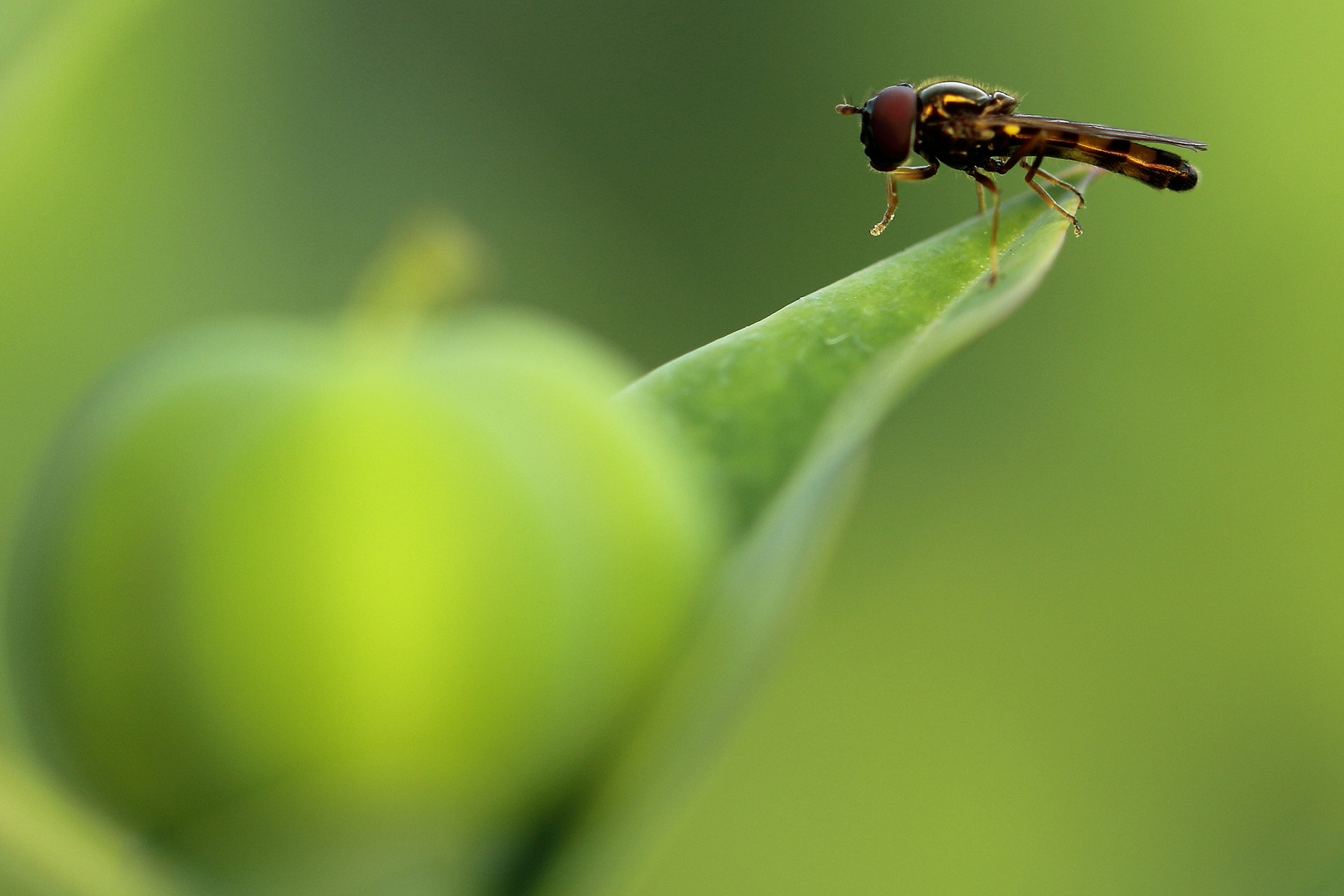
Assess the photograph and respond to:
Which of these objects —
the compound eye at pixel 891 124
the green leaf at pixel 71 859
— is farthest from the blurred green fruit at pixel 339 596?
the compound eye at pixel 891 124

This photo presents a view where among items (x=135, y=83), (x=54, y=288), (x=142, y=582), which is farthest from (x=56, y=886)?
(x=135, y=83)

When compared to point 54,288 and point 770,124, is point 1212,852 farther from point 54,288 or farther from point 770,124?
point 54,288

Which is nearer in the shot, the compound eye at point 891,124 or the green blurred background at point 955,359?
the compound eye at point 891,124

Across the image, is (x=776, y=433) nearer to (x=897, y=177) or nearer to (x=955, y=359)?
(x=897, y=177)

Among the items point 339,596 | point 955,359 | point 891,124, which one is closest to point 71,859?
point 339,596

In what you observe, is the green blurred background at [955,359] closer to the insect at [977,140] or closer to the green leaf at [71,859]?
the insect at [977,140]
